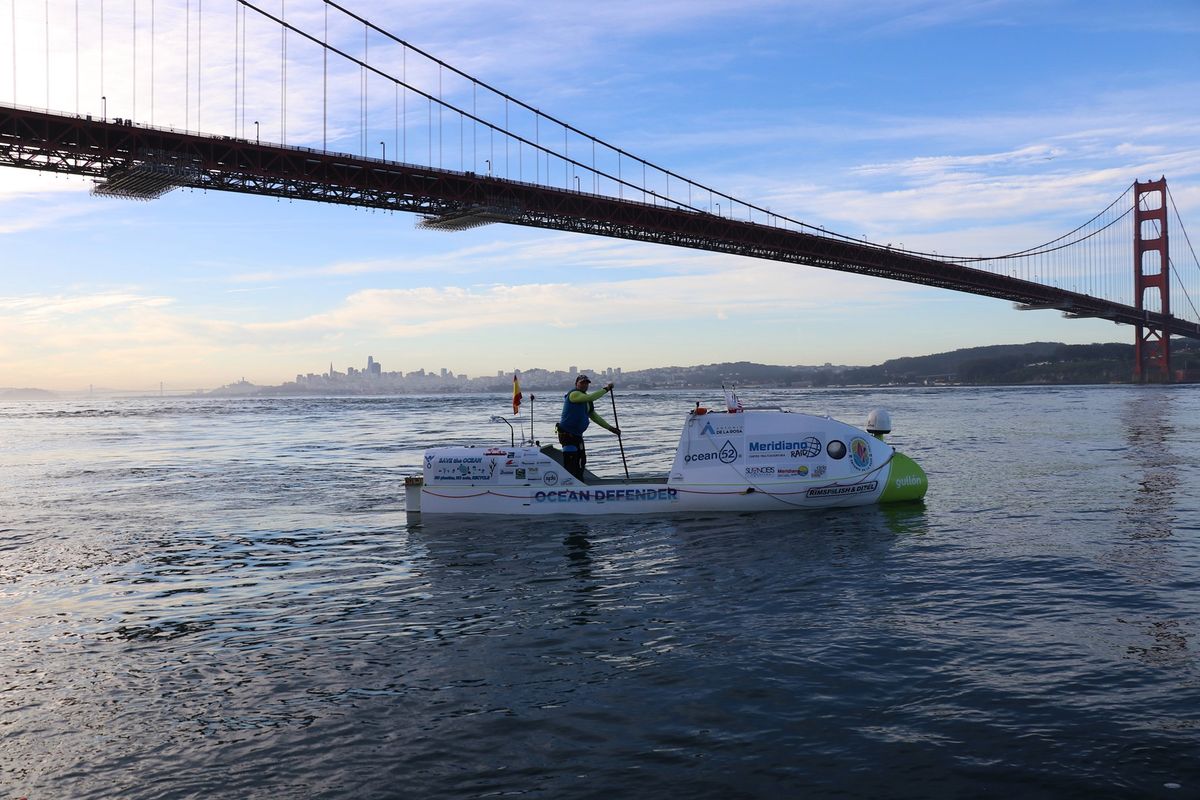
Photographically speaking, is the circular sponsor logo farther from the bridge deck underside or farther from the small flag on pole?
the bridge deck underside

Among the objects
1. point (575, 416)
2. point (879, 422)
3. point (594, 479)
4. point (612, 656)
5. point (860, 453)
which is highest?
point (575, 416)

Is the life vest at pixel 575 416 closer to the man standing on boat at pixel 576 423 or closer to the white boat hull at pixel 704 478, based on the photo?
the man standing on boat at pixel 576 423

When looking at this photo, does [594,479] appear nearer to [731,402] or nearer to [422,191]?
[731,402]

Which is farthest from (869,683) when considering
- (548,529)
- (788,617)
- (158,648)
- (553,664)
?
(548,529)

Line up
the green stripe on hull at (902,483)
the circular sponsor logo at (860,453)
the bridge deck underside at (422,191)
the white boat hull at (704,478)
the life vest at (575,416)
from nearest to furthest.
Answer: the life vest at (575,416) < the white boat hull at (704,478) < the circular sponsor logo at (860,453) < the green stripe on hull at (902,483) < the bridge deck underside at (422,191)

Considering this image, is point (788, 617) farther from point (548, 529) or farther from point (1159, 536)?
point (1159, 536)

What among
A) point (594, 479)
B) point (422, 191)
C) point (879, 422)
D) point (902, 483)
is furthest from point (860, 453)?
point (422, 191)

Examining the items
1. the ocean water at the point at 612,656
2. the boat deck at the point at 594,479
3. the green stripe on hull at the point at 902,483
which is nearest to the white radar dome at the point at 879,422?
the green stripe on hull at the point at 902,483

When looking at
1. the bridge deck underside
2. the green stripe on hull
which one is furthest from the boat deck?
the bridge deck underside

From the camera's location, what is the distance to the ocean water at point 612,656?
Answer: 15.9ft

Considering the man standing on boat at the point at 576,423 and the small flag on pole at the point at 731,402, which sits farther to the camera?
the small flag on pole at the point at 731,402

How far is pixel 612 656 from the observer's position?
6.77 m

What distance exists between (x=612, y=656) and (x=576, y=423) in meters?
6.88

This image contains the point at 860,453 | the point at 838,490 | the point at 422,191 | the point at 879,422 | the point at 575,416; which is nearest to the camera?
the point at 575,416
